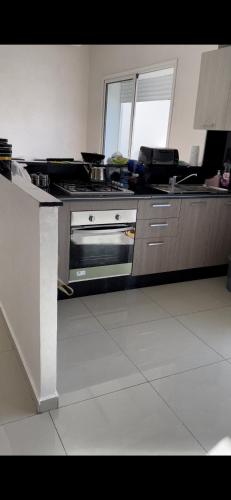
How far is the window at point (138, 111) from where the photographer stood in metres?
4.69

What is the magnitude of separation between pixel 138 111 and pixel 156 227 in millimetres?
2909

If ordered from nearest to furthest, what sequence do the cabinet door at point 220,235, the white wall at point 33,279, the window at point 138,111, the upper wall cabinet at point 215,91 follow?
the white wall at point 33,279 → the upper wall cabinet at point 215,91 → the cabinet door at point 220,235 → the window at point 138,111

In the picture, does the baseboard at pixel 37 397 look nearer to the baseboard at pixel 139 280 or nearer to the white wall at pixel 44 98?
the baseboard at pixel 139 280

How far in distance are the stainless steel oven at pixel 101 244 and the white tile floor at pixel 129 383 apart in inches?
9.8

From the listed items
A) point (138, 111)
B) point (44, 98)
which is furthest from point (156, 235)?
point (44, 98)

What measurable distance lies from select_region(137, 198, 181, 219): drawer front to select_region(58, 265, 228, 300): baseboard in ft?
1.82

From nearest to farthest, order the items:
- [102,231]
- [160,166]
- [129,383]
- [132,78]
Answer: [129,383], [102,231], [160,166], [132,78]

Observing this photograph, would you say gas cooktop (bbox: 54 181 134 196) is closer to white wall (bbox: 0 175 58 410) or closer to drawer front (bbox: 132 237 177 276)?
drawer front (bbox: 132 237 177 276)

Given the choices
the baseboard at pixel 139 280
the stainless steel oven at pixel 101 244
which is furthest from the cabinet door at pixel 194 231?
the stainless steel oven at pixel 101 244

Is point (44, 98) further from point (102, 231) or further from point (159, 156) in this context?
point (102, 231)

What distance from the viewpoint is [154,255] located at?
10.4ft

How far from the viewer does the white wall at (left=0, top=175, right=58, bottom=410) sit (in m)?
1.52
